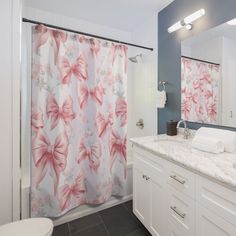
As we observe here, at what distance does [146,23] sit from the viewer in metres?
2.16

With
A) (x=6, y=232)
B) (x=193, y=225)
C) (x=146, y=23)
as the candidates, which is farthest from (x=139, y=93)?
(x=6, y=232)

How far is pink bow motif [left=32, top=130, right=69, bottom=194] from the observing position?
1.48 metres

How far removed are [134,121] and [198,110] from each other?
1.08 m

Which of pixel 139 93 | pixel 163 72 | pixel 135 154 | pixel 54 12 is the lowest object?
pixel 135 154

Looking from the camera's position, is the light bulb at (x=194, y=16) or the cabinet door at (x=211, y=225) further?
the light bulb at (x=194, y=16)

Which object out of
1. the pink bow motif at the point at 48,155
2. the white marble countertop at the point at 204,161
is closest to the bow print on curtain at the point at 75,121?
the pink bow motif at the point at 48,155

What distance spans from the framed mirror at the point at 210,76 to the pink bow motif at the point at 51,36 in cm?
125

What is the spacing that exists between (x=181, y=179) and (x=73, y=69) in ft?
4.49

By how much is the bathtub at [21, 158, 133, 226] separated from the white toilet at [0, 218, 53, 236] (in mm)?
512

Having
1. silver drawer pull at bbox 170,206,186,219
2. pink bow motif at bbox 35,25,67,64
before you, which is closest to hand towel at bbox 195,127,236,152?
silver drawer pull at bbox 170,206,186,219

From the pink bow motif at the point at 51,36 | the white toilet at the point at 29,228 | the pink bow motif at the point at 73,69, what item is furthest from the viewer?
the pink bow motif at the point at 73,69

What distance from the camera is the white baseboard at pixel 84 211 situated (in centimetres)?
165

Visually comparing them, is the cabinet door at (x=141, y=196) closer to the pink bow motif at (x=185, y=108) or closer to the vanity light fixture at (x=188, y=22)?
the pink bow motif at (x=185, y=108)

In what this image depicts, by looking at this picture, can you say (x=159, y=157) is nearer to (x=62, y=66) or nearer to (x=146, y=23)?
(x=62, y=66)
